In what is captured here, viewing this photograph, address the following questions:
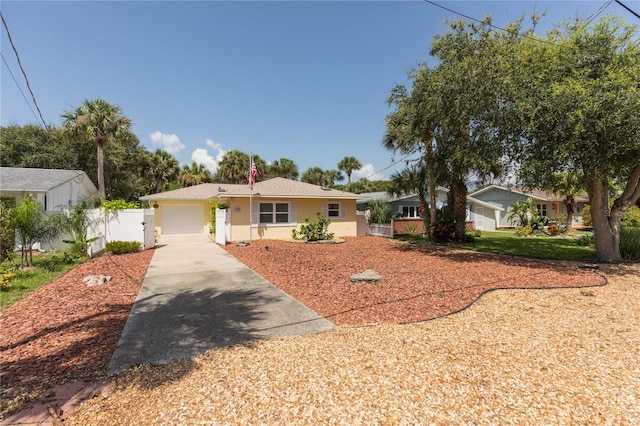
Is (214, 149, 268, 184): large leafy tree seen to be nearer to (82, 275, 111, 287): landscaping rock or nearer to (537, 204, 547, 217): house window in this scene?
(82, 275, 111, 287): landscaping rock

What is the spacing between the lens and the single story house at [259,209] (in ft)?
53.2

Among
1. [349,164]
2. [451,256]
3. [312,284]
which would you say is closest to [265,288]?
[312,284]

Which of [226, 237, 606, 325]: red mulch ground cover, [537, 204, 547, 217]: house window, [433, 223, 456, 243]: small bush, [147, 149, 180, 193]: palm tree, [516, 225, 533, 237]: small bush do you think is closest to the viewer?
[226, 237, 606, 325]: red mulch ground cover

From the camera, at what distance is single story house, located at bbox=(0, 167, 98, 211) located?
13.8 meters

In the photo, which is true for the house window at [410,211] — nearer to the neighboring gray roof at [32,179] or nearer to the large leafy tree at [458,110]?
the large leafy tree at [458,110]

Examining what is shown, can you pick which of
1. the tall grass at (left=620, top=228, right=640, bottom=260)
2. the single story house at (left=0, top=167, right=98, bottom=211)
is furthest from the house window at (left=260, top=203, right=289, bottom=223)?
the tall grass at (left=620, top=228, right=640, bottom=260)

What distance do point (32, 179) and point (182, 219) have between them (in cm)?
777

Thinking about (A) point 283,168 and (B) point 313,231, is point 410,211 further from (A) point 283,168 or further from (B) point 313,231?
(A) point 283,168

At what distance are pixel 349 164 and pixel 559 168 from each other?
113ft

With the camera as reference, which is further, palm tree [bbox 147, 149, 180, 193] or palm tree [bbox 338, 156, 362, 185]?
palm tree [bbox 338, 156, 362, 185]

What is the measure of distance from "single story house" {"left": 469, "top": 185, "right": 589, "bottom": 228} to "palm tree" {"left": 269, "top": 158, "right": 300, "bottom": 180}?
22.5 metres

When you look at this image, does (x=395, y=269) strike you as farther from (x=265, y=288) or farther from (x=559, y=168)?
(x=559, y=168)

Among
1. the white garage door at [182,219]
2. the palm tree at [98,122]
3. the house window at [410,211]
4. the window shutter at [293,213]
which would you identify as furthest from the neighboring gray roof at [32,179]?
the house window at [410,211]

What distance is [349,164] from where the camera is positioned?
4356cm
